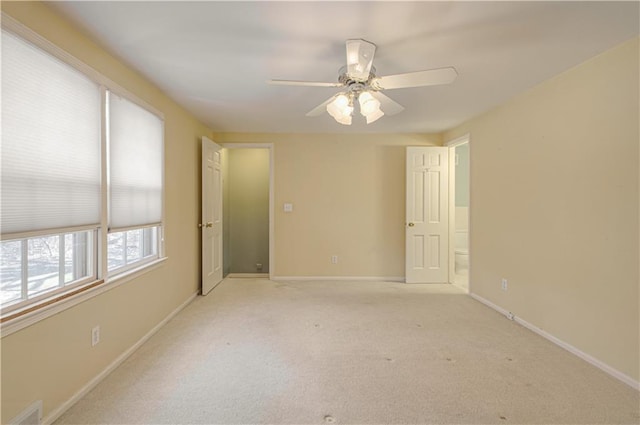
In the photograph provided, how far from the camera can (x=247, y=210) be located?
5.19 meters

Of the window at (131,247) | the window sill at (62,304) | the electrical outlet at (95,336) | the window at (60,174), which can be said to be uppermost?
the window at (60,174)

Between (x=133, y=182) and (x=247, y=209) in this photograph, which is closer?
(x=133, y=182)

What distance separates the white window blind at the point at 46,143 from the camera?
4.37 feet

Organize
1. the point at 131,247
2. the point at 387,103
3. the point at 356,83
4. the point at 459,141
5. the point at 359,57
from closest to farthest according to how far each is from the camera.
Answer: the point at 359,57 < the point at 356,83 < the point at 387,103 < the point at 131,247 < the point at 459,141

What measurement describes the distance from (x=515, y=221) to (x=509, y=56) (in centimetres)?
162

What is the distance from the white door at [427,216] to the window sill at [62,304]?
11.5 feet

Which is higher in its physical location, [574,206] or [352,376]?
[574,206]

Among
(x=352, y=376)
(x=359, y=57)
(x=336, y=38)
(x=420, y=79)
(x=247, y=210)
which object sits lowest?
(x=352, y=376)

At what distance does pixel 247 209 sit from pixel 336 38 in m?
3.81

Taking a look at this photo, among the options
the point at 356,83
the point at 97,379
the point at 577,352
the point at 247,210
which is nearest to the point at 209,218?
the point at 247,210

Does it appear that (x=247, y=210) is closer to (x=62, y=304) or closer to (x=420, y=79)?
(x=62, y=304)

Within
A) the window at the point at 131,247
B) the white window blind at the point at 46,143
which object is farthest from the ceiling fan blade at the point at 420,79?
the window at the point at 131,247

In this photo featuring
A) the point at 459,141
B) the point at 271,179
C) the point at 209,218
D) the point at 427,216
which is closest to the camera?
the point at 209,218

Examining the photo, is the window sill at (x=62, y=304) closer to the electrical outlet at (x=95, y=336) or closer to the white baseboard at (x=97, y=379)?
the electrical outlet at (x=95, y=336)
